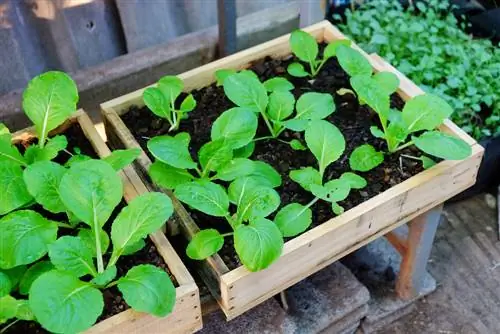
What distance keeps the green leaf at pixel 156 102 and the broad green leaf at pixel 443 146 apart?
503 millimetres

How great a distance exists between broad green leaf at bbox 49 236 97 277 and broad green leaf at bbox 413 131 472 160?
0.64m

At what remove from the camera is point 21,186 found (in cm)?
116

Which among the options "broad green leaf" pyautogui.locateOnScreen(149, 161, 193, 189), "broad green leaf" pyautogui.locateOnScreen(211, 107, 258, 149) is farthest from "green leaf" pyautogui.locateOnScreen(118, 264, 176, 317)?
"broad green leaf" pyautogui.locateOnScreen(211, 107, 258, 149)

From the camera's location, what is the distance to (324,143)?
50.3 inches

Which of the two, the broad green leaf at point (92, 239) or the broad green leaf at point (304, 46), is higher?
the broad green leaf at point (304, 46)

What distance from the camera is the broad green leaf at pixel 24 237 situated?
1.05 metres

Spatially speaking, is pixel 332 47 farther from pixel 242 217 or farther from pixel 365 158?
pixel 242 217

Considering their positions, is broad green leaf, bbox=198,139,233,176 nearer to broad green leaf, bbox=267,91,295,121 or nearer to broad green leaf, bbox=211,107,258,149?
broad green leaf, bbox=211,107,258,149

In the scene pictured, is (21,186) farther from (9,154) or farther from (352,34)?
(352,34)

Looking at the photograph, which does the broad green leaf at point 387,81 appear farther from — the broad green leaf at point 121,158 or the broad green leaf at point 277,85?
the broad green leaf at point 121,158

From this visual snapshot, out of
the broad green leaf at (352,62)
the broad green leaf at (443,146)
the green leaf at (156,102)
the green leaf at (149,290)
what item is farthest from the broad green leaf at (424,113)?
the green leaf at (149,290)

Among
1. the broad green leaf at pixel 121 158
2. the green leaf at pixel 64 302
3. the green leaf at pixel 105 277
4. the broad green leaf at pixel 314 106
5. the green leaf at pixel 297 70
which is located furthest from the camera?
the green leaf at pixel 297 70

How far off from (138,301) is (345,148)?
583mm

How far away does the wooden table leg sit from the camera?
1.46 meters
